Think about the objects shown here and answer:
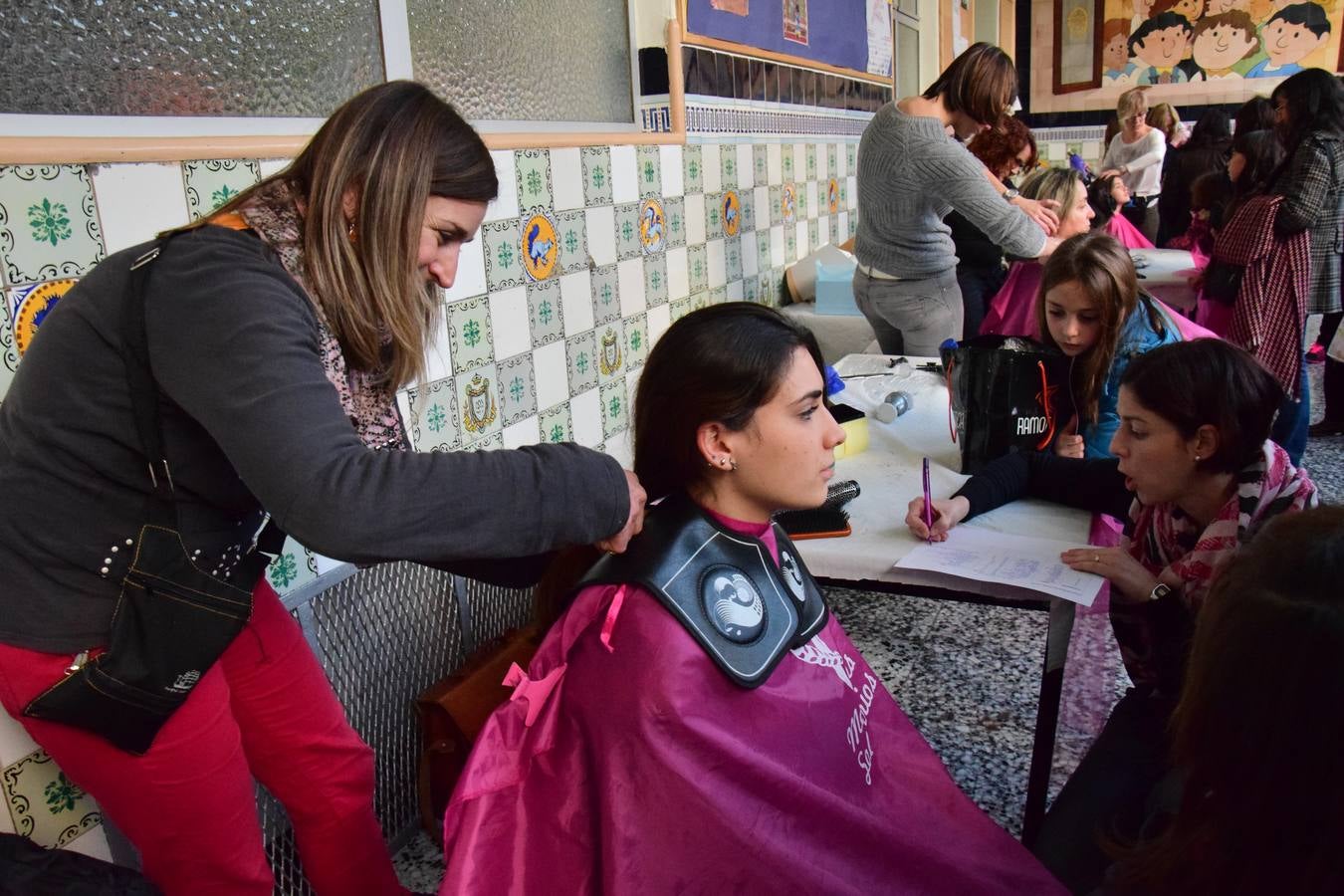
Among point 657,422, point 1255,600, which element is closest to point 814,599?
point 657,422

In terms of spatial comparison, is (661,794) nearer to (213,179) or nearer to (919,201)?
(213,179)

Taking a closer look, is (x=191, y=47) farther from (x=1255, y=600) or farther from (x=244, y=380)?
(x=1255, y=600)

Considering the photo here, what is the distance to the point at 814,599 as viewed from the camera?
1.44m

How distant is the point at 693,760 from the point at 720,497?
37 centimetres

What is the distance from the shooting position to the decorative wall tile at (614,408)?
2861 mm

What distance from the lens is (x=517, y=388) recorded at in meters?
2.44

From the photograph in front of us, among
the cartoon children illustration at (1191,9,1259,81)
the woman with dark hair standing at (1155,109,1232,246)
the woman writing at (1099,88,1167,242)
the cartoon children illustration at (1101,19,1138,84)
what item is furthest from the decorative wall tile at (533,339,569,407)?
the cartoon children illustration at (1191,9,1259,81)

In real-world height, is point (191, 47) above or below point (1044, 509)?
above

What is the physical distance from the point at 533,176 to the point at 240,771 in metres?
1.61

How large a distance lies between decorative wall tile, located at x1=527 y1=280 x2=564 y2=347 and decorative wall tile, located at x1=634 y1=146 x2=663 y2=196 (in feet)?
1.79

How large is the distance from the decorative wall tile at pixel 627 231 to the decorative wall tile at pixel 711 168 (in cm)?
37

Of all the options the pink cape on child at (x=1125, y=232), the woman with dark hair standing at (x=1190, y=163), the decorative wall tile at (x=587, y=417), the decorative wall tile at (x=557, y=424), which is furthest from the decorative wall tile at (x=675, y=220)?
the woman with dark hair standing at (x=1190, y=163)

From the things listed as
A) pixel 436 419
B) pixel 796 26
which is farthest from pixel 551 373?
pixel 796 26

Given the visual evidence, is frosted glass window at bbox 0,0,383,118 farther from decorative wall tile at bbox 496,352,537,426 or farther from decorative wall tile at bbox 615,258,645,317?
decorative wall tile at bbox 615,258,645,317
